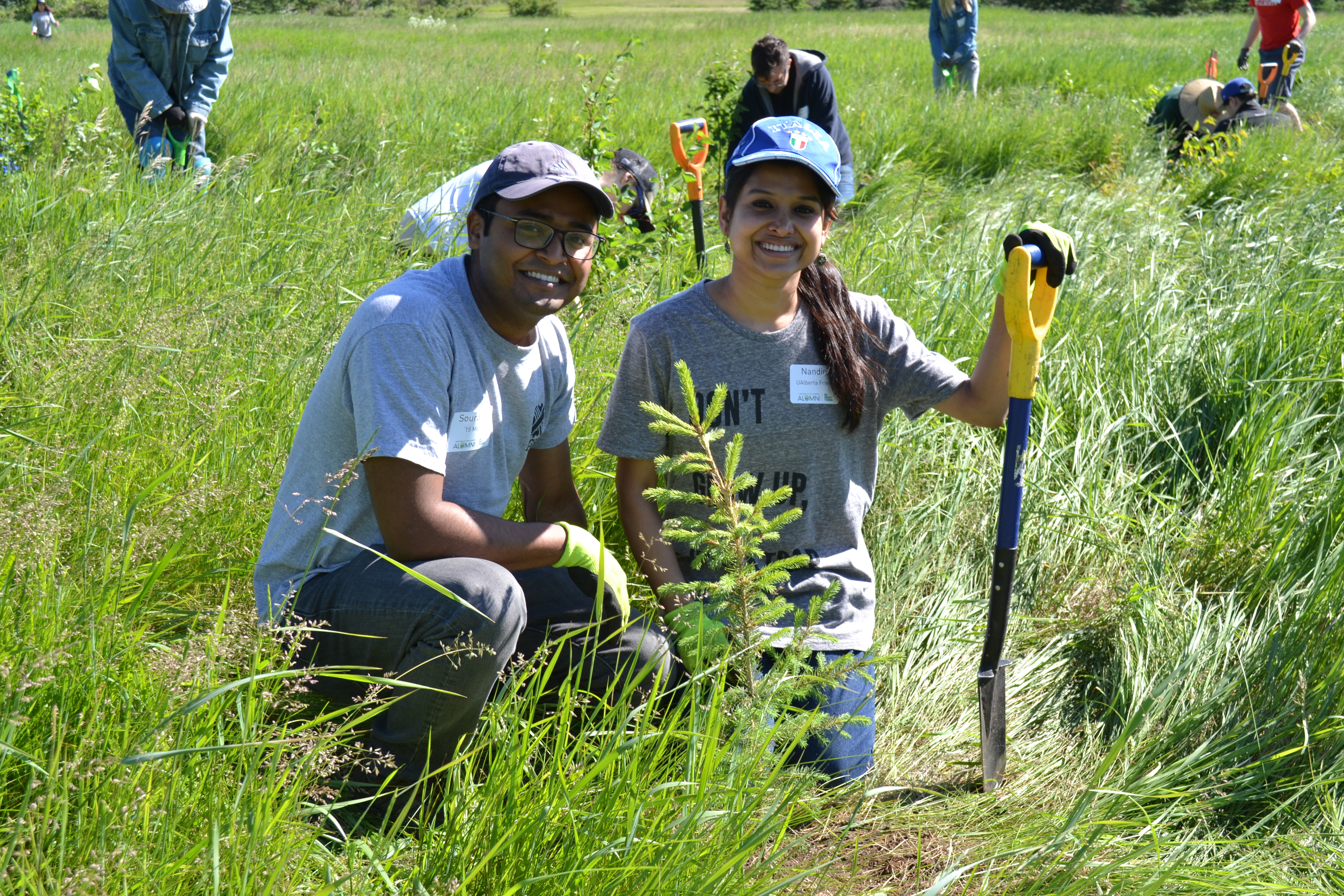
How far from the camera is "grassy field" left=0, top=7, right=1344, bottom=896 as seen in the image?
1.30 meters

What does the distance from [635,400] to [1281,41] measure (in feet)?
31.7

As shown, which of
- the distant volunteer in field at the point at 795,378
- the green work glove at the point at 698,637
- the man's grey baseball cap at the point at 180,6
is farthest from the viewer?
the man's grey baseball cap at the point at 180,6

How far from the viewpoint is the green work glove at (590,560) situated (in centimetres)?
185

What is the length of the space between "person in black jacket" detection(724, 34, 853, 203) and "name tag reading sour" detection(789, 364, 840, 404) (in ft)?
10.2

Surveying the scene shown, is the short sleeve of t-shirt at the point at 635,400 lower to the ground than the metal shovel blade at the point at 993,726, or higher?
higher

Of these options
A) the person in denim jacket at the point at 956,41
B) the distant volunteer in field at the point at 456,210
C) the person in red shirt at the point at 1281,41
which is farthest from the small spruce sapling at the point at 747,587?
the person in red shirt at the point at 1281,41

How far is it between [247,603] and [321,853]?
0.73 m

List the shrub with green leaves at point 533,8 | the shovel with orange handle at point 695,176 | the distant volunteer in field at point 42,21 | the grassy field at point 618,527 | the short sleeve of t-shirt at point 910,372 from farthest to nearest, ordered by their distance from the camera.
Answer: the shrub with green leaves at point 533,8 → the distant volunteer in field at point 42,21 → the shovel with orange handle at point 695,176 → the short sleeve of t-shirt at point 910,372 → the grassy field at point 618,527

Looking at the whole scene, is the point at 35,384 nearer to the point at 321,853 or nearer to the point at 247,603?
the point at 247,603

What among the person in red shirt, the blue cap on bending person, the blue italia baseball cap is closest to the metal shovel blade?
the blue italia baseball cap

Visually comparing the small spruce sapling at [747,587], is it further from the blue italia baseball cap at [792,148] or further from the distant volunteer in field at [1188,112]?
the distant volunteer in field at [1188,112]

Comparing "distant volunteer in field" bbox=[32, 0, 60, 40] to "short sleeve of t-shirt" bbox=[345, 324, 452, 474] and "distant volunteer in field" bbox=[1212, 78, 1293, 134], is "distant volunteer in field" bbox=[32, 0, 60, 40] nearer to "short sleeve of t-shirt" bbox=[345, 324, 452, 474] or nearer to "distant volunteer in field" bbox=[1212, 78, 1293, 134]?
"distant volunteer in field" bbox=[1212, 78, 1293, 134]

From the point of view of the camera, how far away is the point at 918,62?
12.6m

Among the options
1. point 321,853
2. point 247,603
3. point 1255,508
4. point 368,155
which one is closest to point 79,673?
point 321,853
